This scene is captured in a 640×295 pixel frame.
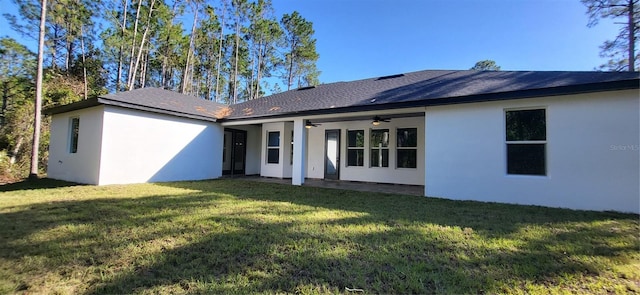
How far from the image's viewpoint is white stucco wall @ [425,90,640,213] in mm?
5258

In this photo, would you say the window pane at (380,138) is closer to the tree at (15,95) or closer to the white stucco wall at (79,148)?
the white stucco wall at (79,148)

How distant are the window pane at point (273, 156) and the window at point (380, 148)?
13.1 feet

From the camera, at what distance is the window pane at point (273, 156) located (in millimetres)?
11984

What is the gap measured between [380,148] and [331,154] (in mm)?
2065

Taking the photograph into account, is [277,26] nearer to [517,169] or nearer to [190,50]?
[190,50]

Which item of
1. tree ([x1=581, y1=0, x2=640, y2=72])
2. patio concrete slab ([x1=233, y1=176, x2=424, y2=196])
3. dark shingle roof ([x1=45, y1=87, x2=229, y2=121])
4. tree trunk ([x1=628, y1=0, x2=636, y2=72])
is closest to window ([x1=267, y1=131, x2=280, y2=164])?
patio concrete slab ([x1=233, y1=176, x2=424, y2=196])

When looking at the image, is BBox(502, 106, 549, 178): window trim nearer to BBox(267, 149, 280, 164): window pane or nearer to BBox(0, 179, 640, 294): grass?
BBox(0, 179, 640, 294): grass

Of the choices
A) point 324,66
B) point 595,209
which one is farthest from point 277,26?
point 595,209

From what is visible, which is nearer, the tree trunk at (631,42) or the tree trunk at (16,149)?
the tree trunk at (16,149)

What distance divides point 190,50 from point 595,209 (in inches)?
927

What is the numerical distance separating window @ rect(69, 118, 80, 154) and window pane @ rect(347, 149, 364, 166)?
9.55 metres

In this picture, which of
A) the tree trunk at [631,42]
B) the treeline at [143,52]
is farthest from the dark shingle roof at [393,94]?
the tree trunk at [631,42]

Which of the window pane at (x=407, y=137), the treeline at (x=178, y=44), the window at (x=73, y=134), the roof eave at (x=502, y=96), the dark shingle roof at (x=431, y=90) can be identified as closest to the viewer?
the roof eave at (x=502, y=96)

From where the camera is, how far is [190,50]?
21.3 metres
